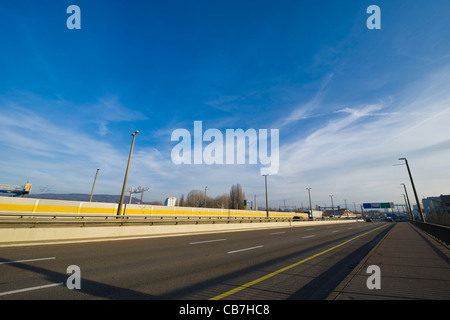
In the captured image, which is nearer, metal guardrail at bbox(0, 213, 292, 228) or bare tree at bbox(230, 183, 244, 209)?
metal guardrail at bbox(0, 213, 292, 228)

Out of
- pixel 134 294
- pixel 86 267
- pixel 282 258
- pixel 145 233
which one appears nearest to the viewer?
pixel 134 294

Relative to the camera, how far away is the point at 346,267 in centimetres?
655

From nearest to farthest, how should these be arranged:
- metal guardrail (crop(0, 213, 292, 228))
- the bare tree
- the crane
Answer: metal guardrail (crop(0, 213, 292, 228)) → the crane → the bare tree

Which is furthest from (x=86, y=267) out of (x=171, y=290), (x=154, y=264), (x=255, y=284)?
(x=255, y=284)

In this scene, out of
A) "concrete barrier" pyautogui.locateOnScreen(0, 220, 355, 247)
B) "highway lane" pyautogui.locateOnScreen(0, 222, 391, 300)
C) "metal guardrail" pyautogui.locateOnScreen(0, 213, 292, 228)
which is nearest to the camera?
"highway lane" pyautogui.locateOnScreen(0, 222, 391, 300)

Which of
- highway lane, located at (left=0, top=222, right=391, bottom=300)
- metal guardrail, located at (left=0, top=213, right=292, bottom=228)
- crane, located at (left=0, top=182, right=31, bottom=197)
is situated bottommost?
highway lane, located at (left=0, top=222, right=391, bottom=300)

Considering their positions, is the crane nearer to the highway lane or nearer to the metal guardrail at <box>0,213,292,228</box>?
the metal guardrail at <box>0,213,292,228</box>

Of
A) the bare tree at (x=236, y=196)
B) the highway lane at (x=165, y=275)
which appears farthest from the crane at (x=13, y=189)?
the bare tree at (x=236, y=196)

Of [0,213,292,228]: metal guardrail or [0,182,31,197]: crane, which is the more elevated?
[0,182,31,197]: crane

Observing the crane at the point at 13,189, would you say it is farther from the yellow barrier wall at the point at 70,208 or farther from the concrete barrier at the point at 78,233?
the concrete barrier at the point at 78,233

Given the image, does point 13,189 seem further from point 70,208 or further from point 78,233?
point 78,233

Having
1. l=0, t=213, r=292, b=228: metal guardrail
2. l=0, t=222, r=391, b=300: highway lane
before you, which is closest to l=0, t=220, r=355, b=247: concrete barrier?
l=0, t=213, r=292, b=228: metal guardrail
